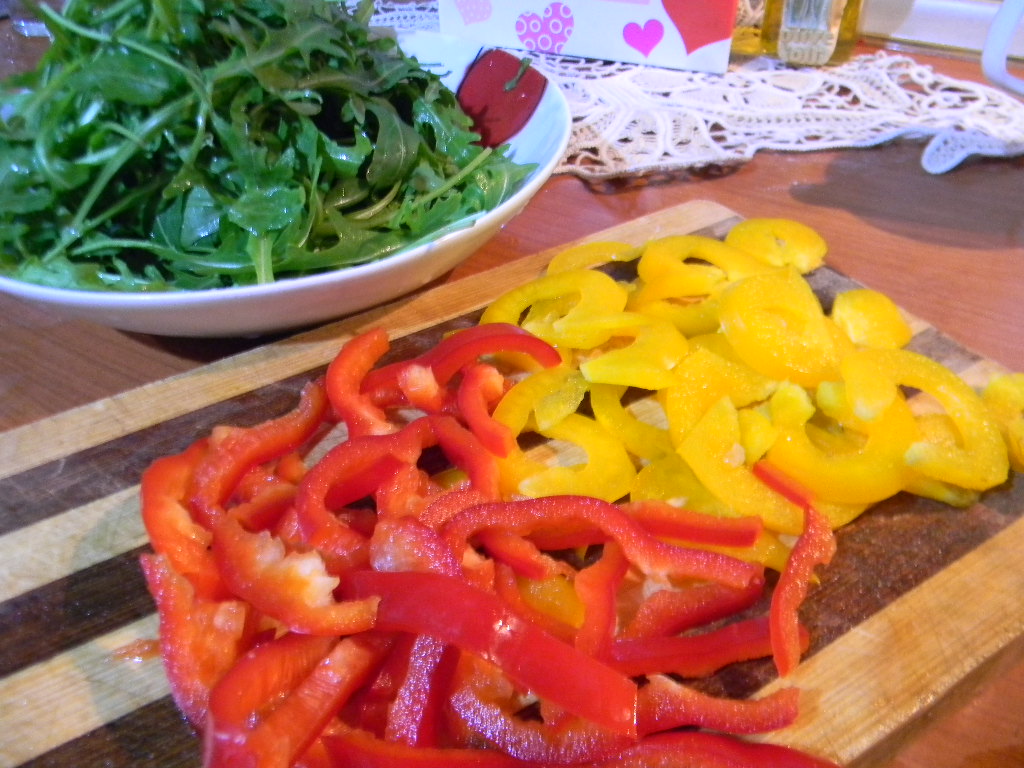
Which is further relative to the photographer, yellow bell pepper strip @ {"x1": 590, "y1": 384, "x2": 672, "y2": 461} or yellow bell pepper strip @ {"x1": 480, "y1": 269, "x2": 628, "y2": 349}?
yellow bell pepper strip @ {"x1": 480, "y1": 269, "x2": 628, "y2": 349}

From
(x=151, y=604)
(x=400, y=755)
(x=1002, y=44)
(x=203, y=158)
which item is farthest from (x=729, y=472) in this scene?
(x=1002, y=44)

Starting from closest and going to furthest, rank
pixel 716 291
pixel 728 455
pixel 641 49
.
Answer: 1. pixel 728 455
2. pixel 716 291
3. pixel 641 49

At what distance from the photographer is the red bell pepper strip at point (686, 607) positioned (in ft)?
3.30

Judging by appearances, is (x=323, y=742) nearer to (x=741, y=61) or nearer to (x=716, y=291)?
(x=716, y=291)

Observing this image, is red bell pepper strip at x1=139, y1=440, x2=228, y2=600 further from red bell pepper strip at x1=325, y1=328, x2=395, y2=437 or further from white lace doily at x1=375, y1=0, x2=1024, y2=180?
white lace doily at x1=375, y1=0, x2=1024, y2=180

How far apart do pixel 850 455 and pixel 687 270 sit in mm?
493

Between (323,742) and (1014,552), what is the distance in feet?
3.29

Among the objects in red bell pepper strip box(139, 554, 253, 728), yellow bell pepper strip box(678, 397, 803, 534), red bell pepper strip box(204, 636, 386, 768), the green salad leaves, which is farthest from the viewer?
the green salad leaves

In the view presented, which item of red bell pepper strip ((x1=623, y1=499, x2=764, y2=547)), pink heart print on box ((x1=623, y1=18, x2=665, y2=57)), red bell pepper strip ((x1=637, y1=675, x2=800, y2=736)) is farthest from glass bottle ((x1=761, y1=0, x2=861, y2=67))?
red bell pepper strip ((x1=637, y1=675, x2=800, y2=736))

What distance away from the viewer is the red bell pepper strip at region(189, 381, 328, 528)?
1.10 metres

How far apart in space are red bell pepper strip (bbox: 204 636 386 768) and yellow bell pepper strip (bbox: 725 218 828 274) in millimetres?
1117

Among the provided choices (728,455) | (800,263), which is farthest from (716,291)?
(728,455)

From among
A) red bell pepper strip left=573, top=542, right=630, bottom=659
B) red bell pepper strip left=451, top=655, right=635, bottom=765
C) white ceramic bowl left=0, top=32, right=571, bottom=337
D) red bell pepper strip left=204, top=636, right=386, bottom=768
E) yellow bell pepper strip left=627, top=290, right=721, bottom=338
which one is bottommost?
A: red bell pepper strip left=451, top=655, right=635, bottom=765

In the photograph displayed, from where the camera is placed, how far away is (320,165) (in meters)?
1.39
